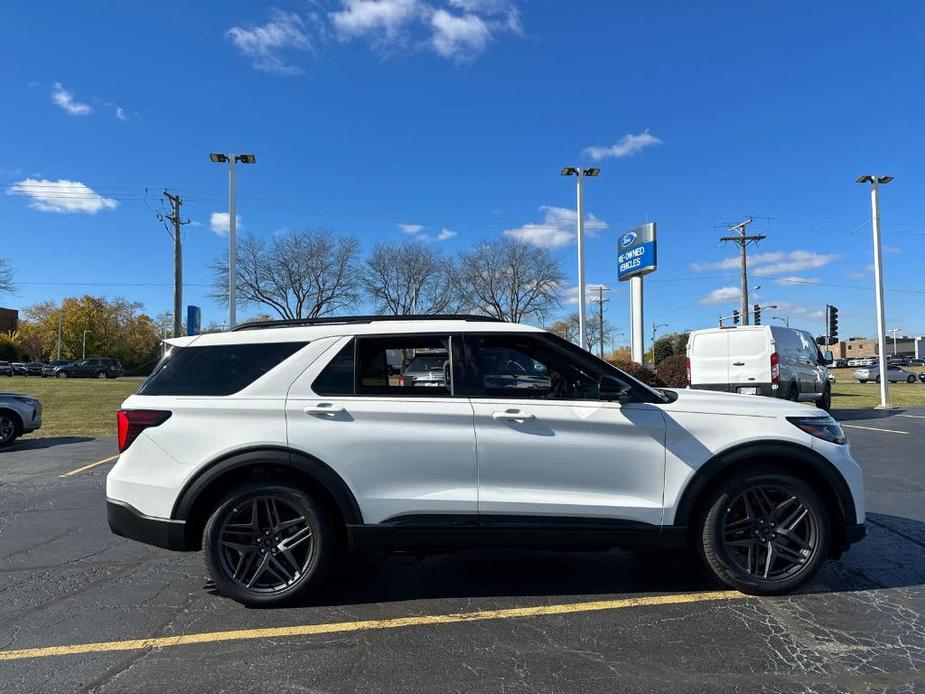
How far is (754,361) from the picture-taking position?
12.6m

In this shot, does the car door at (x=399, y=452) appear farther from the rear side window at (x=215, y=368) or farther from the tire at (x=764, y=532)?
the tire at (x=764, y=532)

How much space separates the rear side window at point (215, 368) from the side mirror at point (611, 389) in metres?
1.92

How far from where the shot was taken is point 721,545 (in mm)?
3617

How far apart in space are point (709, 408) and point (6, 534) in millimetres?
6096

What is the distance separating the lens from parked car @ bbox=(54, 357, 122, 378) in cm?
5372

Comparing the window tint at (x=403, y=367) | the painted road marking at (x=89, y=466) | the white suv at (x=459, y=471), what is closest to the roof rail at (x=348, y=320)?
the window tint at (x=403, y=367)

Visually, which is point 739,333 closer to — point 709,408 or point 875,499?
point 875,499

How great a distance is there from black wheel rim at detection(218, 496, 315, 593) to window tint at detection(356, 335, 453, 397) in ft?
3.02

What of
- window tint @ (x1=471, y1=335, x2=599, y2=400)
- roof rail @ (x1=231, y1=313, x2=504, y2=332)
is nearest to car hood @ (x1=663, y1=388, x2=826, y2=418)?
window tint @ (x1=471, y1=335, x2=599, y2=400)

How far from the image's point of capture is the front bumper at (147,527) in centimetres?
355

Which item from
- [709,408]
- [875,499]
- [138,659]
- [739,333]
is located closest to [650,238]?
[739,333]

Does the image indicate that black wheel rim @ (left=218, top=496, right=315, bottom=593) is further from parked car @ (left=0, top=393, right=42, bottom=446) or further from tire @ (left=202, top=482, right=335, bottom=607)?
parked car @ (left=0, top=393, right=42, bottom=446)

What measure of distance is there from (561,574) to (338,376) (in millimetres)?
2128

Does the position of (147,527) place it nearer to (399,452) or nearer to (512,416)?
(399,452)
